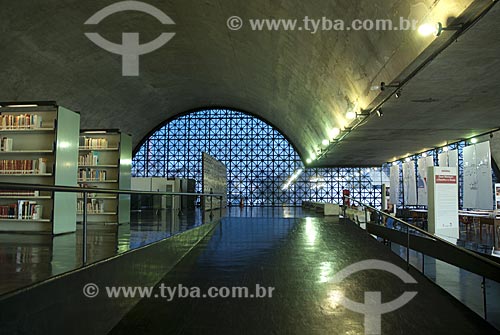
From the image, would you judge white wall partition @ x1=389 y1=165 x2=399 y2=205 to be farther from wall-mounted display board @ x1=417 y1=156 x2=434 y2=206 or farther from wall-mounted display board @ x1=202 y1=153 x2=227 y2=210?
wall-mounted display board @ x1=202 y1=153 x2=227 y2=210

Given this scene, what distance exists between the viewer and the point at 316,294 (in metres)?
6.03

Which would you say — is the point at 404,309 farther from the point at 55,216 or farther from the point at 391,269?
the point at 55,216

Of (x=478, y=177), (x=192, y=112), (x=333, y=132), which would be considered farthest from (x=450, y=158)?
(x=192, y=112)

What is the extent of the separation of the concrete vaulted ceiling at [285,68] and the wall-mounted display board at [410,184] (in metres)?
1.15

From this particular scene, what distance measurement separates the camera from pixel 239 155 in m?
34.4

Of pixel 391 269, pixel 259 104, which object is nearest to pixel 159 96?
pixel 259 104

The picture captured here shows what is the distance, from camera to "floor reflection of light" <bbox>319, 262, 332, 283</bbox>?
22.1 ft

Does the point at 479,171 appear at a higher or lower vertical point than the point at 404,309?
higher

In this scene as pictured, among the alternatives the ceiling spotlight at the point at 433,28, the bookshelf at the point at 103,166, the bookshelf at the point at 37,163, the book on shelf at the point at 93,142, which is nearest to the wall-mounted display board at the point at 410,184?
the bookshelf at the point at 103,166

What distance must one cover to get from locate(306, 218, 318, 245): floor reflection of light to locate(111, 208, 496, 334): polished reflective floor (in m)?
0.16

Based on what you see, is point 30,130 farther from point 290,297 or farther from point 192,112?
point 192,112

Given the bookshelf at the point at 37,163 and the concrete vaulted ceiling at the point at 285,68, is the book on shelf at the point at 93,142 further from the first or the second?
the concrete vaulted ceiling at the point at 285,68

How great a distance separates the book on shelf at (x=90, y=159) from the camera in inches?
473

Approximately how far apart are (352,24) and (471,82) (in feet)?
11.5
